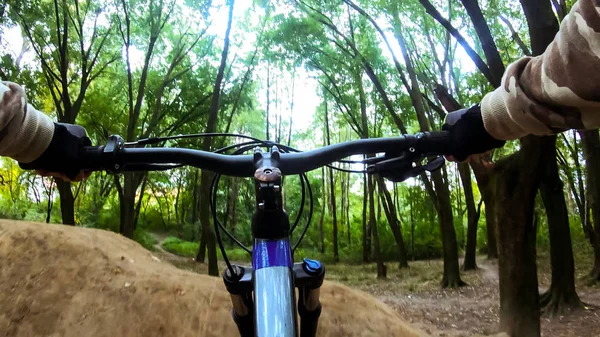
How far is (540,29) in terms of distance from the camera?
4934mm

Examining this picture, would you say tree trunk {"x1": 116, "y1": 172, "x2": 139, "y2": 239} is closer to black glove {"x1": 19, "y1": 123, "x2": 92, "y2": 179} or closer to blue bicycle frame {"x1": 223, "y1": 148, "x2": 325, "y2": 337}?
black glove {"x1": 19, "y1": 123, "x2": 92, "y2": 179}

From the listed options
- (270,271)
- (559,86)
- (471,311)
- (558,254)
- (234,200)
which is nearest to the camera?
(559,86)

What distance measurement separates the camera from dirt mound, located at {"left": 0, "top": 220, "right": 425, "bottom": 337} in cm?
371

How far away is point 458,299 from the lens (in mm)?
9531

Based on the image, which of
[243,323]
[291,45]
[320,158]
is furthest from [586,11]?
[291,45]

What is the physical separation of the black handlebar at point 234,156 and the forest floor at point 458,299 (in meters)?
4.41

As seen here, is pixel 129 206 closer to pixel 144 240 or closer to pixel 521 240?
pixel 144 240

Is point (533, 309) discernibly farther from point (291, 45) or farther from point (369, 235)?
point (369, 235)

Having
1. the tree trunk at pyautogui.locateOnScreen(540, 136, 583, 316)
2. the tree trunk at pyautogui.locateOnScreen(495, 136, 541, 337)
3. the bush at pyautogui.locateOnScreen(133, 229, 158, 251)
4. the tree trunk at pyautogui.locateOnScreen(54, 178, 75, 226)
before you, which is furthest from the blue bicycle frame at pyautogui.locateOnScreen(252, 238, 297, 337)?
the bush at pyautogui.locateOnScreen(133, 229, 158, 251)

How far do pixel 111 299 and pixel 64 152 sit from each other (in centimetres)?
294

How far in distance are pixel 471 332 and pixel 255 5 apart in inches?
416

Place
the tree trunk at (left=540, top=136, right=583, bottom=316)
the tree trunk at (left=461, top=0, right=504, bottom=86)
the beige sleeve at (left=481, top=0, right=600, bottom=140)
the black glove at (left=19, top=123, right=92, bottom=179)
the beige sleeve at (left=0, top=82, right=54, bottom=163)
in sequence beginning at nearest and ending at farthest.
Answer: the beige sleeve at (left=481, top=0, right=600, bottom=140)
the beige sleeve at (left=0, top=82, right=54, bottom=163)
the black glove at (left=19, top=123, right=92, bottom=179)
the tree trunk at (left=461, top=0, right=504, bottom=86)
the tree trunk at (left=540, top=136, right=583, bottom=316)

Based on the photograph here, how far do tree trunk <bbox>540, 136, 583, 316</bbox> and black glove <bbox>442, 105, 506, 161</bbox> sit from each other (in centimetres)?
614

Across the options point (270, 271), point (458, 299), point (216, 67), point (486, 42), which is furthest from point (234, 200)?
point (270, 271)
